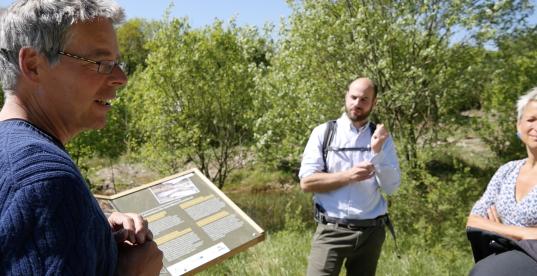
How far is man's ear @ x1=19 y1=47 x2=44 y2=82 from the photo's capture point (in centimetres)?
128

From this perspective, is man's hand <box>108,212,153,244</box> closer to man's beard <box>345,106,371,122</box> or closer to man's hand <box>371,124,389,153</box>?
man's hand <box>371,124,389,153</box>

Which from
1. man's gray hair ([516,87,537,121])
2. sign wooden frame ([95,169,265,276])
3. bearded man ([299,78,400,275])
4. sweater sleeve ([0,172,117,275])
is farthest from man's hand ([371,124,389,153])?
sweater sleeve ([0,172,117,275])

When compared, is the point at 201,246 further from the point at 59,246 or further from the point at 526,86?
the point at 526,86

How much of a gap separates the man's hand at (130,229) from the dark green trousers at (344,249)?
Result: 2.07 m

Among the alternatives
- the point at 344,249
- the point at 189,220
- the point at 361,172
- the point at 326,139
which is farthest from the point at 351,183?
the point at 189,220

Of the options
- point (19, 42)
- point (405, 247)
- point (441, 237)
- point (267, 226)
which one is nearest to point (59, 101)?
point (19, 42)

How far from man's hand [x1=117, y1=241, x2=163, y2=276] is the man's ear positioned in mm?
611

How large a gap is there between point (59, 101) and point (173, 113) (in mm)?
9978

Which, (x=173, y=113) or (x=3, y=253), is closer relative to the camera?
(x=3, y=253)

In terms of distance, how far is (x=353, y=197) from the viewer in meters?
3.50

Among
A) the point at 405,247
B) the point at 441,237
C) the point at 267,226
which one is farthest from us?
the point at 267,226

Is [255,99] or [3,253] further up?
[3,253]

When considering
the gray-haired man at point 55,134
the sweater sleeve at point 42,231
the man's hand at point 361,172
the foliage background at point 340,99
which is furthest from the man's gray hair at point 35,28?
the foliage background at point 340,99

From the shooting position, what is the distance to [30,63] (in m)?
1.29
